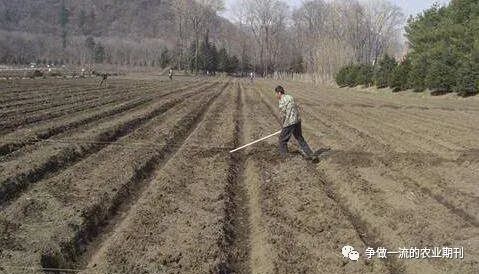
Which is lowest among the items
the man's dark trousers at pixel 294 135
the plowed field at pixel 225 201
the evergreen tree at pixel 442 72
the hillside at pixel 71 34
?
the plowed field at pixel 225 201

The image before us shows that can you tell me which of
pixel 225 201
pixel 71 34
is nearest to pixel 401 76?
pixel 225 201

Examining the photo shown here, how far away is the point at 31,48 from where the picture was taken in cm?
13612

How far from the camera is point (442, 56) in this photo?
129 feet

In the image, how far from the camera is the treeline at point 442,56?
36312mm

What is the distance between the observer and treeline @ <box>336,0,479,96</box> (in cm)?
3631

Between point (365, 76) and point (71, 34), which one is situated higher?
point (71, 34)

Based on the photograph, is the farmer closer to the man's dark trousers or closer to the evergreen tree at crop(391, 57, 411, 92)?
the man's dark trousers

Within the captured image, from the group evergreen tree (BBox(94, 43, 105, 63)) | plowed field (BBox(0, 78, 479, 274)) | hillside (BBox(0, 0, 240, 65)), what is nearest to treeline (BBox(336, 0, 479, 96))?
plowed field (BBox(0, 78, 479, 274))

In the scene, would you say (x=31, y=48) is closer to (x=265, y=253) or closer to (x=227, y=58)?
(x=227, y=58)

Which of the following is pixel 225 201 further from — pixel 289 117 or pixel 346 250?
pixel 289 117

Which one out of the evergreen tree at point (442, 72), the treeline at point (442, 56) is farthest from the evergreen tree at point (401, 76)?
the evergreen tree at point (442, 72)

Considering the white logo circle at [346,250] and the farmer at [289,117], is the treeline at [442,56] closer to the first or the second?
the farmer at [289,117]

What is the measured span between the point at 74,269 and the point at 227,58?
111075 millimetres

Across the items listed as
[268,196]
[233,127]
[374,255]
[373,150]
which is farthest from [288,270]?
[233,127]
